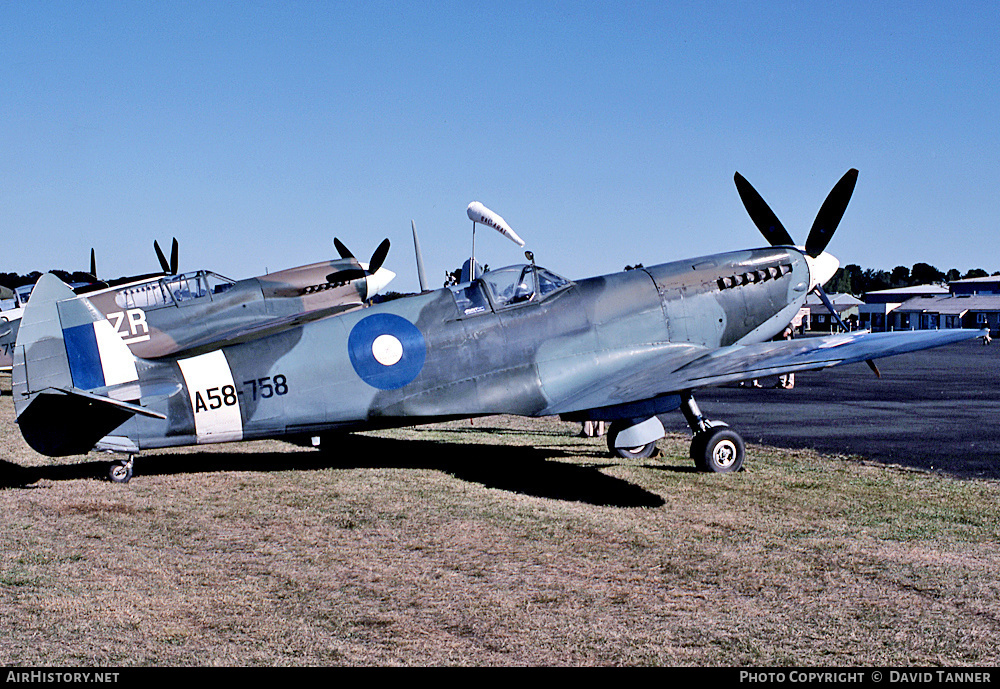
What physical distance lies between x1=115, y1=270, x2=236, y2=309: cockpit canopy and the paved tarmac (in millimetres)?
9587

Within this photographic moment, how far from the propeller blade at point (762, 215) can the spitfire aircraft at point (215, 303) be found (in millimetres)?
8217

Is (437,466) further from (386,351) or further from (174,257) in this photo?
(174,257)

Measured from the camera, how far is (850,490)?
9539mm

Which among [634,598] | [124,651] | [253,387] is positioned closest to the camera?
[124,651]

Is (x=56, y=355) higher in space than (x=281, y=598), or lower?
higher

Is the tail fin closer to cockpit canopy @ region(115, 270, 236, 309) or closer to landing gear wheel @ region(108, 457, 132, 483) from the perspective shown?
landing gear wheel @ region(108, 457, 132, 483)

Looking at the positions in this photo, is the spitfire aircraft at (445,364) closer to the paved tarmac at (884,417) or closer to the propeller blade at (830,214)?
the propeller blade at (830,214)

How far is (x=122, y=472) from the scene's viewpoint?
10281 mm

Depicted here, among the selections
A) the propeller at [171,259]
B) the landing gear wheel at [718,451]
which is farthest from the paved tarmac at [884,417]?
the propeller at [171,259]

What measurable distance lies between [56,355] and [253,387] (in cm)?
205

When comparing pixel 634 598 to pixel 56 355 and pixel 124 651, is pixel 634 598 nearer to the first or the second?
pixel 124 651

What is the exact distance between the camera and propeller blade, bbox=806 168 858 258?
13.3 meters

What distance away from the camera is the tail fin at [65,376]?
897 cm
